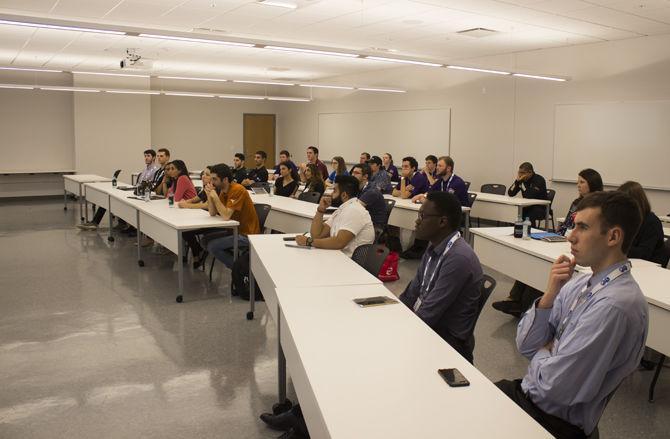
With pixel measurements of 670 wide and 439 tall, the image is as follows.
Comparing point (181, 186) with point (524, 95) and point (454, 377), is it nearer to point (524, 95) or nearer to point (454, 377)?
point (454, 377)

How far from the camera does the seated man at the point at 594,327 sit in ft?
5.65

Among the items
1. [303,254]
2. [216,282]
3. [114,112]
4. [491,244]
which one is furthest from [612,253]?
[114,112]

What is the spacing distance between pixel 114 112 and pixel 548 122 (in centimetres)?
982

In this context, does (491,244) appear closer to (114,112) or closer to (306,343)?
(306,343)

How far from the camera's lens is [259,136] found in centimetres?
1666

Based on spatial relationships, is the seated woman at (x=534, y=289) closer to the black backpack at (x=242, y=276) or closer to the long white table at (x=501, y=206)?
the black backpack at (x=242, y=276)

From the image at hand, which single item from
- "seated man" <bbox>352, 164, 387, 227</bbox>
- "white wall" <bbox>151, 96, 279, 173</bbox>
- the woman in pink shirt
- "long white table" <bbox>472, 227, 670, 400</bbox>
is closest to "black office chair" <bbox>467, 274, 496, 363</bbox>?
"long white table" <bbox>472, 227, 670, 400</bbox>

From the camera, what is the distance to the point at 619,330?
5.60 ft

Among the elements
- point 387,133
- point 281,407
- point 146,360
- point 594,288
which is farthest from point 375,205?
point 387,133

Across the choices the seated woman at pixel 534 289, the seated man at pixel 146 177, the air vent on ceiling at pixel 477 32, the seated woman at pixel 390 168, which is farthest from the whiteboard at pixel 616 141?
the seated man at pixel 146 177

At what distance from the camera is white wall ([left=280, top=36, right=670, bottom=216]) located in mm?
8016

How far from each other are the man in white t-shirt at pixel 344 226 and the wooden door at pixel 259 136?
477 inches

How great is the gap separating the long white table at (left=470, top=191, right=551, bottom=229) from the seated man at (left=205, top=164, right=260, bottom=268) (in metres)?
3.48

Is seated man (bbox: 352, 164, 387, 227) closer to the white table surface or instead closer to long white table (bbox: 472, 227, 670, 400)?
long white table (bbox: 472, 227, 670, 400)
